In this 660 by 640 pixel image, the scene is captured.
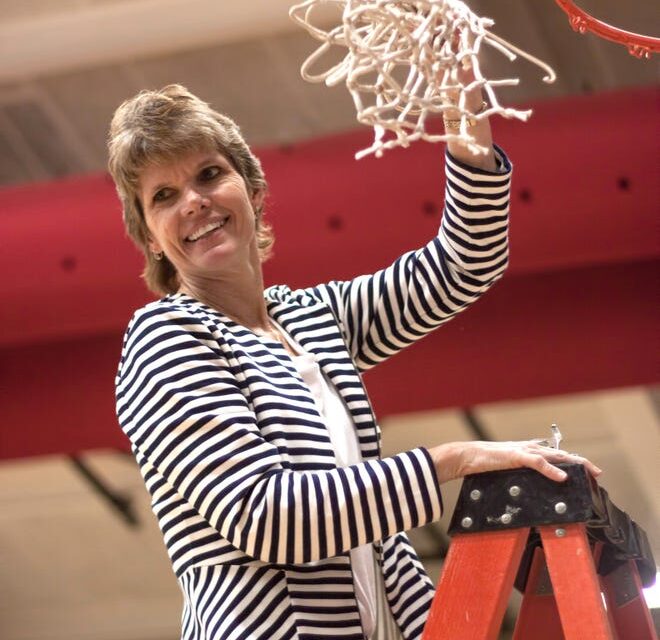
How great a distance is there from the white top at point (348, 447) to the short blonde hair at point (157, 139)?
0.22 m

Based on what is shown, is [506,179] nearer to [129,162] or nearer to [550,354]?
[129,162]

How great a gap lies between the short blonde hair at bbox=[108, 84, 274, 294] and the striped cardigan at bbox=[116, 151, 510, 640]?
0.38 ft

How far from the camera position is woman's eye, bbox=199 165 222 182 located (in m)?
1.43

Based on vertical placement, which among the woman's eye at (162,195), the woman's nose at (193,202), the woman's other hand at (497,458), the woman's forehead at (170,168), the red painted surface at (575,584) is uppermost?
the woman's forehead at (170,168)

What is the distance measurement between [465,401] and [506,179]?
1.38 meters

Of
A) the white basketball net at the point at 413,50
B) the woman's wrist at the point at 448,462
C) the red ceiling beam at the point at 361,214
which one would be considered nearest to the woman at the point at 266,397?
the woman's wrist at the point at 448,462

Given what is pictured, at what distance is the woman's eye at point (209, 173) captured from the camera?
143 cm

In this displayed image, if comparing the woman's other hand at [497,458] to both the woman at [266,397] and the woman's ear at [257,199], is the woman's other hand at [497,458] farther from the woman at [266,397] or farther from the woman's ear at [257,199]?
the woman's ear at [257,199]

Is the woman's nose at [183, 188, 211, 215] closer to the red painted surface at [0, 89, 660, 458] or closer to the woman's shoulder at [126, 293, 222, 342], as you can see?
the woman's shoulder at [126, 293, 222, 342]

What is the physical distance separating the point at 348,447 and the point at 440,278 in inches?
10.1

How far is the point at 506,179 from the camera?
147cm

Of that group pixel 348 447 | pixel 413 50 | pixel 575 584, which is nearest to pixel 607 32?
pixel 413 50

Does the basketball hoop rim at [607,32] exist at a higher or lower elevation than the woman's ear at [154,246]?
higher

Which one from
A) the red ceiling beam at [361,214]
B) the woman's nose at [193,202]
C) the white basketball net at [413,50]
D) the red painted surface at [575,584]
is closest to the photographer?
the red painted surface at [575,584]
